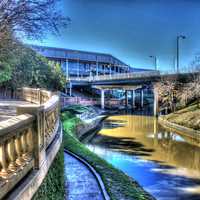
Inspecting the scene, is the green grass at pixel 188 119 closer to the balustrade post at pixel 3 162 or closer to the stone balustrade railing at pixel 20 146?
the stone balustrade railing at pixel 20 146

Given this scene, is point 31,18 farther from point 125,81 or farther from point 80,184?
point 125,81

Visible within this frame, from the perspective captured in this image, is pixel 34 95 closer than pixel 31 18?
No

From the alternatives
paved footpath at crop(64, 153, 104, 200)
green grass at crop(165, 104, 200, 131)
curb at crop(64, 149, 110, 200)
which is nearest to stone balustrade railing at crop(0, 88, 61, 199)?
paved footpath at crop(64, 153, 104, 200)

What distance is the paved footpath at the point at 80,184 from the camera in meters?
8.39

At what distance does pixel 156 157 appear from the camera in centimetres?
1883

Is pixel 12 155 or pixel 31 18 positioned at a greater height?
pixel 31 18

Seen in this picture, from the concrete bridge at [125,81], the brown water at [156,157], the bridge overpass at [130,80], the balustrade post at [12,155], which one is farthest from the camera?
the concrete bridge at [125,81]

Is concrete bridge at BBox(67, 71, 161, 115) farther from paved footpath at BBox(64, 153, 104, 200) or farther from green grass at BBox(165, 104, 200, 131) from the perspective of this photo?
paved footpath at BBox(64, 153, 104, 200)

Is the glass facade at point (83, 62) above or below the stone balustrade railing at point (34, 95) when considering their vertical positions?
above

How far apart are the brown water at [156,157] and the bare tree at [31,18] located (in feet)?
24.0

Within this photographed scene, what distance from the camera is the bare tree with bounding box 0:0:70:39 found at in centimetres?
825

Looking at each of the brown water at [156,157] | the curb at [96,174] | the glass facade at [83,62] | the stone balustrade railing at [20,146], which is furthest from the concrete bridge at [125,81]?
the stone balustrade railing at [20,146]

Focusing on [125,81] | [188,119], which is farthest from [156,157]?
[125,81]

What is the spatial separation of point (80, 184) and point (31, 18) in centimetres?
→ 509
